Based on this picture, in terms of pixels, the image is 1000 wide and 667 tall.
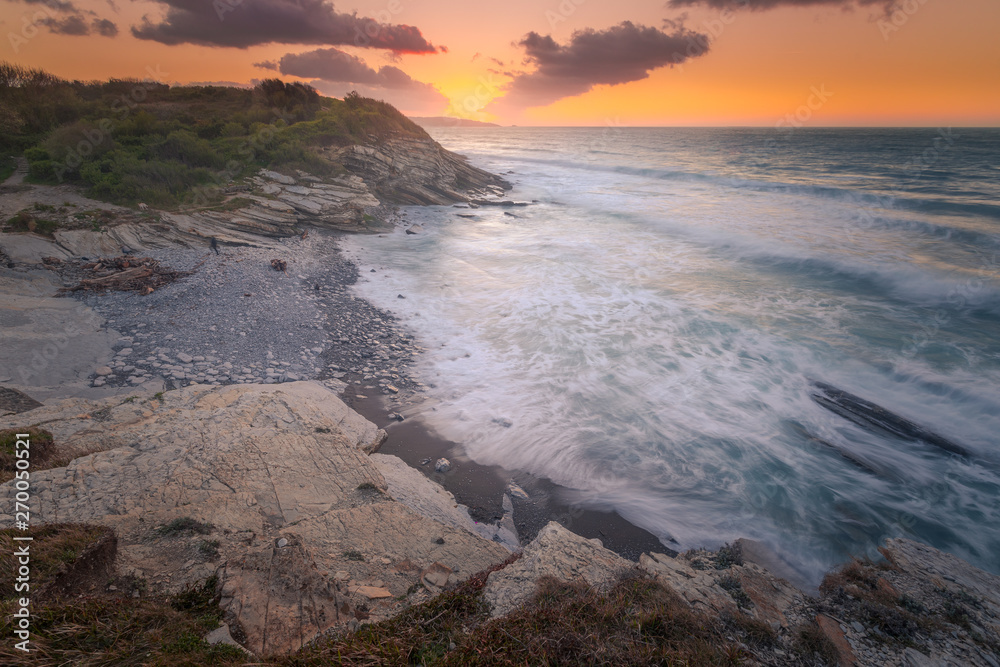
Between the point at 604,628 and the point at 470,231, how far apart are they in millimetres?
23106

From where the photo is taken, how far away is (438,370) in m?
9.95

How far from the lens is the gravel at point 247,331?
331 inches

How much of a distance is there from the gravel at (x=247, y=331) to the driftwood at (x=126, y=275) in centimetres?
32

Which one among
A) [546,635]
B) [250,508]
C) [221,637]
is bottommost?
[250,508]

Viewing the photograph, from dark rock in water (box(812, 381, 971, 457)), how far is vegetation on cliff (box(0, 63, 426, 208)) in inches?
941

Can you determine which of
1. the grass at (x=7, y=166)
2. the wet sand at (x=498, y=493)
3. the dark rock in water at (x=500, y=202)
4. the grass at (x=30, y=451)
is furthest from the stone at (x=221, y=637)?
the dark rock in water at (x=500, y=202)

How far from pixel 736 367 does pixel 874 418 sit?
2.91m

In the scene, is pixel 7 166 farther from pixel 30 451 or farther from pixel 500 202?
pixel 500 202

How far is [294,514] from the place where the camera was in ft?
15.1

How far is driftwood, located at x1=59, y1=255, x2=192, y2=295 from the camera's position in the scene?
10938 mm

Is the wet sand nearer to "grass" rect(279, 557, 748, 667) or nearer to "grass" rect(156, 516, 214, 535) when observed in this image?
"grass" rect(279, 557, 748, 667)

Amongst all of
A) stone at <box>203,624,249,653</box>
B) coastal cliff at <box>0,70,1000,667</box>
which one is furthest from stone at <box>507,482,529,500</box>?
stone at <box>203,624,249,653</box>

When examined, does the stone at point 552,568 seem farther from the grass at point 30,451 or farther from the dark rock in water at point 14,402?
the dark rock in water at point 14,402

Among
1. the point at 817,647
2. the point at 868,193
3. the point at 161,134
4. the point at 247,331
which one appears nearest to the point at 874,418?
the point at 817,647
